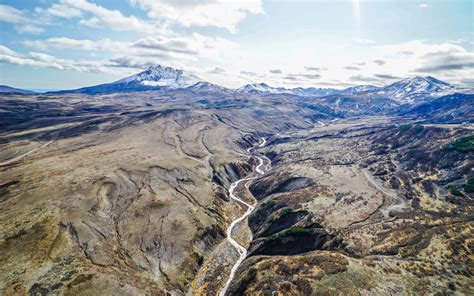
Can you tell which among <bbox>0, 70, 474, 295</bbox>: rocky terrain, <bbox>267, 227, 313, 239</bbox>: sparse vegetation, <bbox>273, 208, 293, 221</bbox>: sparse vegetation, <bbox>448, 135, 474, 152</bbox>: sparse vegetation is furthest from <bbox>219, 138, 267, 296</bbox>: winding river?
<bbox>448, 135, 474, 152</bbox>: sparse vegetation

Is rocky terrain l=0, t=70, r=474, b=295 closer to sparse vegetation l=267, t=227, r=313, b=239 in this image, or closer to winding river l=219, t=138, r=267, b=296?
sparse vegetation l=267, t=227, r=313, b=239

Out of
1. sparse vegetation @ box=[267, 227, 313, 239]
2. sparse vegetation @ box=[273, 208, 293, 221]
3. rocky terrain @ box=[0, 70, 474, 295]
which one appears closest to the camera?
rocky terrain @ box=[0, 70, 474, 295]

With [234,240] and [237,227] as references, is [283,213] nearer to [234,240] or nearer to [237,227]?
[237,227]

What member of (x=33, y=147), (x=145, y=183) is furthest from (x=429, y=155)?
(x=33, y=147)

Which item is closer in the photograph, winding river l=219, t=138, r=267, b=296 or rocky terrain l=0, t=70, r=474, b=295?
rocky terrain l=0, t=70, r=474, b=295

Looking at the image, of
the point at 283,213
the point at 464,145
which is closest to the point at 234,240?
the point at 283,213

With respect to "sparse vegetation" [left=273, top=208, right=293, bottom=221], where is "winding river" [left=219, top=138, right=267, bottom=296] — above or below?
below

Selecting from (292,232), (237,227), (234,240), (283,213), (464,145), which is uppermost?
(464,145)

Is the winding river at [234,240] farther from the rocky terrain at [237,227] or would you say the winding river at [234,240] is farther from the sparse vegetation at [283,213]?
the sparse vegetation at [283,213]

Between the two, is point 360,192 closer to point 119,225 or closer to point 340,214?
point 340,214

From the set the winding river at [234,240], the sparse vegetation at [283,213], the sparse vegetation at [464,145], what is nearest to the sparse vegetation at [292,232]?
the winding river at [234,240]

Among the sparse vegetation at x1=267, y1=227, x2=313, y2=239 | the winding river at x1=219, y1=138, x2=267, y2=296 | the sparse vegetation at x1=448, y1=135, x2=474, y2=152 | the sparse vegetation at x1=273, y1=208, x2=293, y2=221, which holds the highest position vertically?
the sparse vegetation at x1=448, y1=135, x2=474, y2=152

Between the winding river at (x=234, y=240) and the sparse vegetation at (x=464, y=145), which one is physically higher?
the sparse vegetation at (x=464, y=145)
